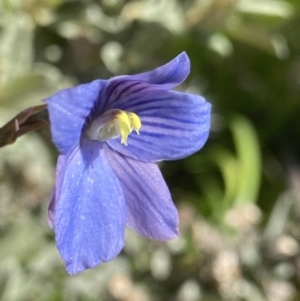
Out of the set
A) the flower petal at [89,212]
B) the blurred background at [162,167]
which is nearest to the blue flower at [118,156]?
the flower petal at [89,212]

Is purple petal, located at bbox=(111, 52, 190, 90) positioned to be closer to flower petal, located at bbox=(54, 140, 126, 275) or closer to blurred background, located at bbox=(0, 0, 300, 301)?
flower petal, located at bbox=(54, 140, 126, 275)

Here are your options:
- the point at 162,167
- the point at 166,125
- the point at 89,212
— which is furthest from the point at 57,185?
the point at 162,167

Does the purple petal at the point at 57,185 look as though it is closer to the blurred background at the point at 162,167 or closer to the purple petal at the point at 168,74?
the purple petal at the point at 168,74

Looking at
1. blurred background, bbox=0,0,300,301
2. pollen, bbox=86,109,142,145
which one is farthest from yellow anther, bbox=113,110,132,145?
blurred background, bbox=0,0,300,301

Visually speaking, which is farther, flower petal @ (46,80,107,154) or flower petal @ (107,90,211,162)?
flower petal @ (107,90,211,162)

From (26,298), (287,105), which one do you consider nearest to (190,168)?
(287,105)

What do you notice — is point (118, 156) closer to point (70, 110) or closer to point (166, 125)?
point (166, 125)
